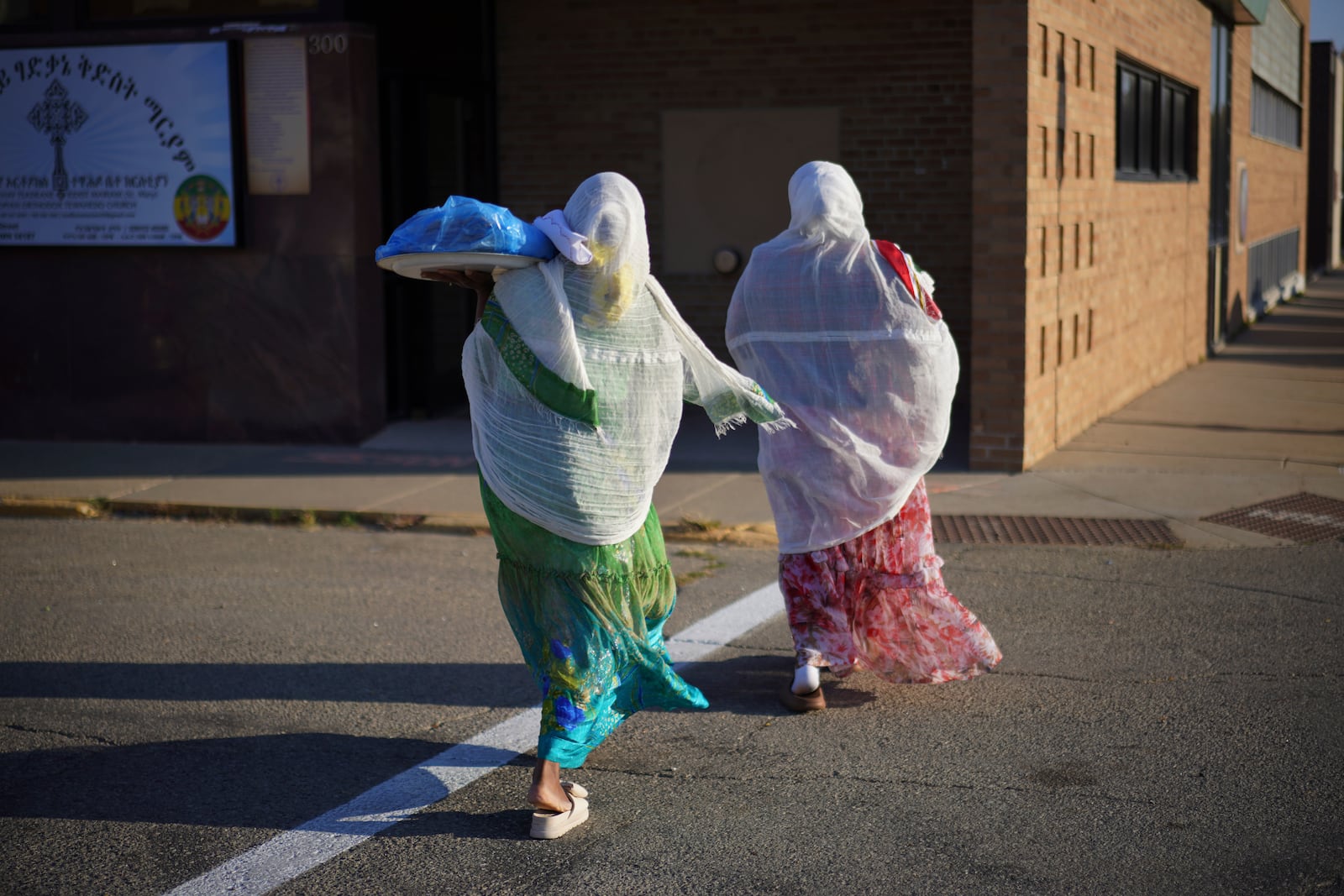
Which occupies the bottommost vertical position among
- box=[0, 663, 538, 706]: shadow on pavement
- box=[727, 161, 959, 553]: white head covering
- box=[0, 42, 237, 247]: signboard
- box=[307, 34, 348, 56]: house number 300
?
box=[0, 663, 538, 706]: shadow on pavement

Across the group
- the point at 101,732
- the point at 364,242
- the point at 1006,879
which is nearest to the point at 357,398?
the point at 364,242

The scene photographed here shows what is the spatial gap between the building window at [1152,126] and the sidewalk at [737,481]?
241 cm

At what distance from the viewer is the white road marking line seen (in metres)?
3.90

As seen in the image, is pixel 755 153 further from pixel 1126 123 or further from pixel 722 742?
pixel 722 742

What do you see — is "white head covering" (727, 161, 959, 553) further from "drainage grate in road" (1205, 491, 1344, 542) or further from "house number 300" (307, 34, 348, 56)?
"house number 300" (307, 34, 348, 56)

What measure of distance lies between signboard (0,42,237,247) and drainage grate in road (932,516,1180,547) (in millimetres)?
5772

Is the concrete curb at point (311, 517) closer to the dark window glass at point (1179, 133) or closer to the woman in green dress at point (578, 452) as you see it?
the woman in green dress at point (578, 452)

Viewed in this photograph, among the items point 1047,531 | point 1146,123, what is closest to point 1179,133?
point 1146,123

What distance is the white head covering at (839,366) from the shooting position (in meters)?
5.20

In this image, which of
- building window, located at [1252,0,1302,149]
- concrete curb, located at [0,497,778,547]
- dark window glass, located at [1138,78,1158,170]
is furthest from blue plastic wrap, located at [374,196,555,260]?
building window, located at [1252,0,1302,149]

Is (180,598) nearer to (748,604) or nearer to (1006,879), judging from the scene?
(748,604)

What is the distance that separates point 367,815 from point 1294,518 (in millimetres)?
5899

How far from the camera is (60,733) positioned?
5.10 m

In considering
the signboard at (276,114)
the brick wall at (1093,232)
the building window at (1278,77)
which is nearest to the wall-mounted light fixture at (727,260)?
the brick wall at (1093,232)
